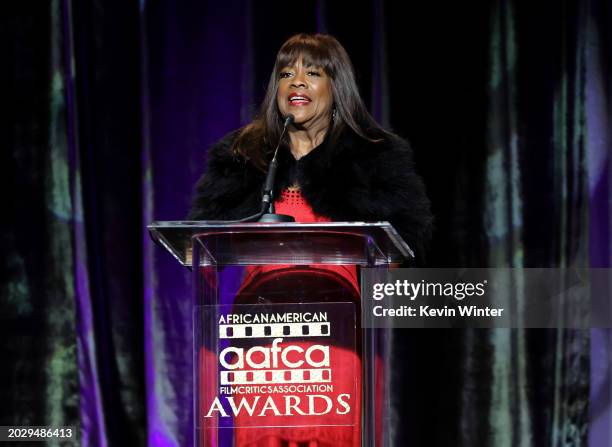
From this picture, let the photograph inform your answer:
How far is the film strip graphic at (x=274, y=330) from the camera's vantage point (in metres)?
1.60

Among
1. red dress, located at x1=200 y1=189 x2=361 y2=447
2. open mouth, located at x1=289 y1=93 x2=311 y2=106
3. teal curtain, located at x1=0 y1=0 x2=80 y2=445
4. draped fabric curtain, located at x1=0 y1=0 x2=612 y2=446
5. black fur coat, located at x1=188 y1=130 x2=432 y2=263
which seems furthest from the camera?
teal curtain, located at x1=0 y1=0 x2=80 y2=445

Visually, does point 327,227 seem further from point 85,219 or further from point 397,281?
point 85,219

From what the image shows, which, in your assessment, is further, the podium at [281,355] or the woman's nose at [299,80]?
the woman's nose at [299,80]

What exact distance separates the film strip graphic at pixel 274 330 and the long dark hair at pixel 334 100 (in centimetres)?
74

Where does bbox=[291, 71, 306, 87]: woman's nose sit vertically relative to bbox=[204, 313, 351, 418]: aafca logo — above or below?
above

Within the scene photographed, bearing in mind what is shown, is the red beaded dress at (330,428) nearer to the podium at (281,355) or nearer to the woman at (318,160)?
the podium at (281,355)

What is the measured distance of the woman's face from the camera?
90.1 inches

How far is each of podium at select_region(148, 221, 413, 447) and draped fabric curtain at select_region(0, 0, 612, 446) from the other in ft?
4.93

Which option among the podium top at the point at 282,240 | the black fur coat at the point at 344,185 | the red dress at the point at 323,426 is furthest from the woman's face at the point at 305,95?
the red dress at the point at 323,426

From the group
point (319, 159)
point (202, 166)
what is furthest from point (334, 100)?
point (202, 166)

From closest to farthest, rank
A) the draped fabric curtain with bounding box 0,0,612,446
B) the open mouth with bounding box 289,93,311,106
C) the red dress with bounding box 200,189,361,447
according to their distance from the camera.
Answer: the red dress with bounding box 200,189,361,447, the open mouth with bounding box 289,93,311,106, the draped fabric curtain with bounding box 0,0,612,446

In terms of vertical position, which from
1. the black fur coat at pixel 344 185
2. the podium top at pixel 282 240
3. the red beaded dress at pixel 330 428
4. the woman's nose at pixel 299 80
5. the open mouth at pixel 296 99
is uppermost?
the woman's nose at pixel 299 80

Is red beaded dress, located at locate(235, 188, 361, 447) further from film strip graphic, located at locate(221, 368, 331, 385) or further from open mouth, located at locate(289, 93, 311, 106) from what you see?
open mouth, located at locate(289, 93, 311, 106)

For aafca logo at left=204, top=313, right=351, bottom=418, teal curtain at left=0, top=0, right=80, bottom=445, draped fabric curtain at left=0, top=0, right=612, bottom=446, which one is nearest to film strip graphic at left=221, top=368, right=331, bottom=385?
aafca logo at left=204, top=313, right=351, bottom=418
